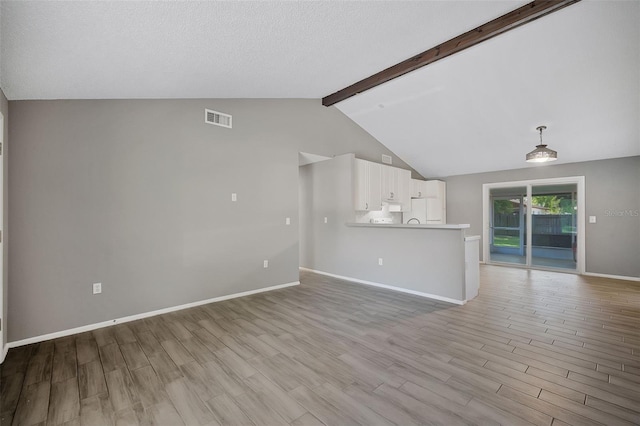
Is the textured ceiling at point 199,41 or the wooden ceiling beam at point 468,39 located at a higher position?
the wooden ceiling beam at point 468,39

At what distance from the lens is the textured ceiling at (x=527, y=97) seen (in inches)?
120

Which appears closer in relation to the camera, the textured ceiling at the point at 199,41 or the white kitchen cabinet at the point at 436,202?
the textured ceiling at the point at 199,41

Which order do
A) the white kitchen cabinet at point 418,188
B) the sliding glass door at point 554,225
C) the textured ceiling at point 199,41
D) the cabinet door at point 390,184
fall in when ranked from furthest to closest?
the white kitchen cabinet at point 418,188
the cabinet door at point 390,184
the sliding glass door at point 554,225
the textured ceiling at point 199,41

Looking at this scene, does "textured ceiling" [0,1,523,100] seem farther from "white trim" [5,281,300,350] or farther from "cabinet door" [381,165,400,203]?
"cabinet door" [381,165,400,203]

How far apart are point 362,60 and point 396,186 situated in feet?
11.2

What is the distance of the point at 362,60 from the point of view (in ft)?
11.5

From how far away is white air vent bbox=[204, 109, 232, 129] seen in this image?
389 centimetres

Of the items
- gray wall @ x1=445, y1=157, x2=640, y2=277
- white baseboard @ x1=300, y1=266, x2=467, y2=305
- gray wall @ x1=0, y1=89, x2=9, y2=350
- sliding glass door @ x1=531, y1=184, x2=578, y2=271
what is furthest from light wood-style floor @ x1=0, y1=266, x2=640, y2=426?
sliding glass door @ x1=531, y1=184, x2=578, y2=271

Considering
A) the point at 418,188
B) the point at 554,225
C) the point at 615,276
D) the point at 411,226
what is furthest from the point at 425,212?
the point at 615,276

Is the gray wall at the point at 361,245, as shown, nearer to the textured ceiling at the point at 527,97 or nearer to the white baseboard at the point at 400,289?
the white baseboard at the point at 400,289

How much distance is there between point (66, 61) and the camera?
7.16 ft

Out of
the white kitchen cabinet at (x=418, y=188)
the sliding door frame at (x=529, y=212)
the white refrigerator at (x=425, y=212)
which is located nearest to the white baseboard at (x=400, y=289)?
the white refrigerator at (x=425, y=212)

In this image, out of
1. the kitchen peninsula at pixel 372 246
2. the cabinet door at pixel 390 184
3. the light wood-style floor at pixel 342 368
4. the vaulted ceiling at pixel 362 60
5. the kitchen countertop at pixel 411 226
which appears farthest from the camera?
the cabinet door at pixel 390 184

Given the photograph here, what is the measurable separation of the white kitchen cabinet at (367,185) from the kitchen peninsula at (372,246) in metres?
0.14
